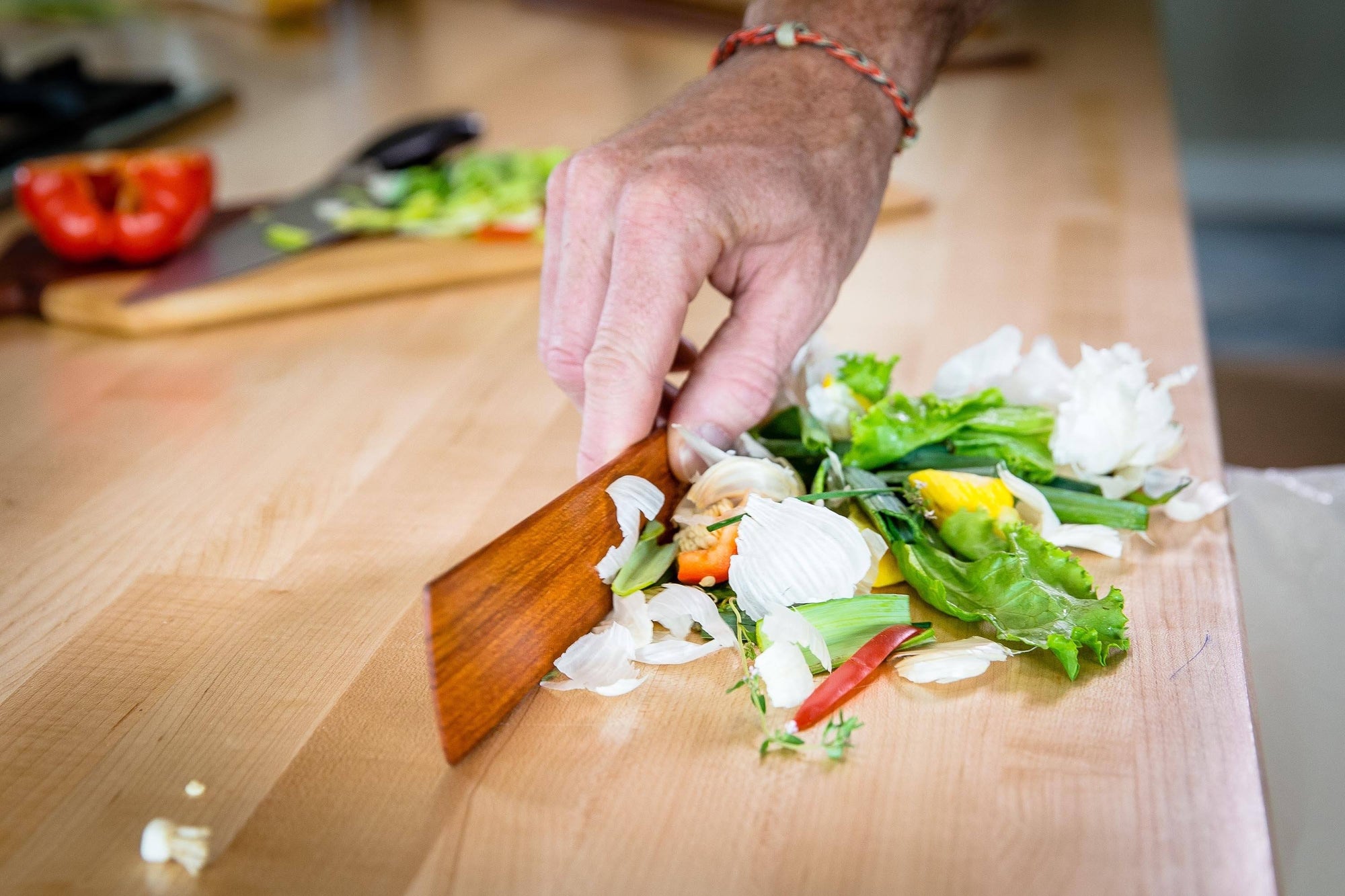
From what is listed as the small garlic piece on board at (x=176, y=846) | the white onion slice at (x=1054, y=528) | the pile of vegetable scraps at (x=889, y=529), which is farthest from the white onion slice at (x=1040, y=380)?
the small garlic piece on board at (x=176, y=846)

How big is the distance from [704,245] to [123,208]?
1.10 meters

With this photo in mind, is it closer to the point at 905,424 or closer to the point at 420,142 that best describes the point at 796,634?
the point at 905,424

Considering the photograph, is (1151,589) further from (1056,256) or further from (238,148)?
(238,148)

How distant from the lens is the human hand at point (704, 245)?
99cm

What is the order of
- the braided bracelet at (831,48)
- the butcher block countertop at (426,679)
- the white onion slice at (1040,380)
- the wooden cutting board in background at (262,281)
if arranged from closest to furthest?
1. the butcher block countertop at (426,679)
2. the white onion slice at (1040,380)
3. the braided bracelet at (831,48)
4. the wooden cutting board in background at (262,281)

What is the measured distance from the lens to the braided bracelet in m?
1.23

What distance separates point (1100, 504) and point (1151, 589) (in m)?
0.08

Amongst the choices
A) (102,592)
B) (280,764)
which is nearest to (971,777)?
(280,764)

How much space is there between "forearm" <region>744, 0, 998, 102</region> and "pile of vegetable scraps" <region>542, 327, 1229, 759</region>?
356 mm

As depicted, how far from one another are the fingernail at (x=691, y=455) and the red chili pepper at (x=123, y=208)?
106 cm

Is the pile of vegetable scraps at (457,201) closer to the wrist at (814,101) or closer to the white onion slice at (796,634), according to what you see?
the wrist at (814,101)

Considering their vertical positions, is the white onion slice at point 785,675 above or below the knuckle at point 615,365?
below

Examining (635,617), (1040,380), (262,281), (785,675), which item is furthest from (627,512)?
(262,281)

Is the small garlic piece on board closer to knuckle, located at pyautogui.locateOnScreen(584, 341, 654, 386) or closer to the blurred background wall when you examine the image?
knuckle, located at pyautogui.locateOnScreen(584, 341, 654, 386)
